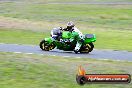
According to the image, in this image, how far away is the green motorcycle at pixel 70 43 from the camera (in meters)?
24.6

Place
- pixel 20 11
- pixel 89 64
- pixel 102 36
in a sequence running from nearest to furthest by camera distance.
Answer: pixel 89 64 → pixel 102 36 → pixel 20 11

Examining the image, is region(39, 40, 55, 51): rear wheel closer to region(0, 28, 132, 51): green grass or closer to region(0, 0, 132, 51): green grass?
region(0, 28, 132, 51): green grass

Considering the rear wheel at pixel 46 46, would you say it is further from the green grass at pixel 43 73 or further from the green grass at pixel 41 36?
the green grass at pixel 41 36

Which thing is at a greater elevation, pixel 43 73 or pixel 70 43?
pixel 43 73

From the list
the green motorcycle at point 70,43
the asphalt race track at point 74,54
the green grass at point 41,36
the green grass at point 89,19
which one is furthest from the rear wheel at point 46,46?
the green grass at point 89,19

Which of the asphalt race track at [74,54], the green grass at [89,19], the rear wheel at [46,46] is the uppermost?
the rear wheel at [46,46]

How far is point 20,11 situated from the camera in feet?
197

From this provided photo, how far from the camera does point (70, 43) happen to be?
985 inches

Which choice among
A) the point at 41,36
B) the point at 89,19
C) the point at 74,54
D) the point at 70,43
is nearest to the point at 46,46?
the point at 70,43

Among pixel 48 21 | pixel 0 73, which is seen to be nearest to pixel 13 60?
pixel 0 73

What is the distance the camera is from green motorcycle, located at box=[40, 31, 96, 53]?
24.6 meters

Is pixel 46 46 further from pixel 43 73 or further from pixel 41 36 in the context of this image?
pixel 41 36

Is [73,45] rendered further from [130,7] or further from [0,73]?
[130,7]

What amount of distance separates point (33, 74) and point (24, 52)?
8.52m
